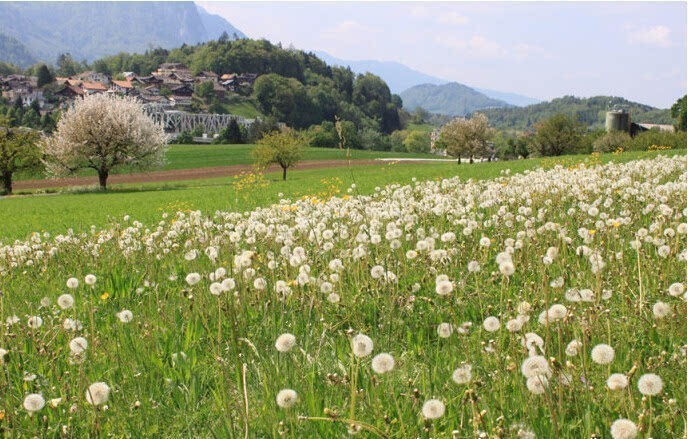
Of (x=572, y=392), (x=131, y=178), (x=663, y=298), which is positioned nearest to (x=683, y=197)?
(x=663, y=298)

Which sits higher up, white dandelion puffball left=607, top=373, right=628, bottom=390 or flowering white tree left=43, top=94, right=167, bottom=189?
flowering white tree left=43, top=94, right=167, bottom=189

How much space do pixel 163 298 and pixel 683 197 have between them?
19.9ft

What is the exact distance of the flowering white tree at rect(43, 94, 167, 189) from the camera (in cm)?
5053

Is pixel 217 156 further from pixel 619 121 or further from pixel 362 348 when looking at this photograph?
pixel 362 348

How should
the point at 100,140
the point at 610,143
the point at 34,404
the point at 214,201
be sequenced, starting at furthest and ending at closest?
1. the point at 610,143
2. the point at 100,140
3. the point at 214,201
4. the point at 34,404

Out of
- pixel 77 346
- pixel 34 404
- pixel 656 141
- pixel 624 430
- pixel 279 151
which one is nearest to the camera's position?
pixel 624 430

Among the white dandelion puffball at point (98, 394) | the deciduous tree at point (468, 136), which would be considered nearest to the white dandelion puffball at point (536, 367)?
the white dandelion puffball at point (98, 394)

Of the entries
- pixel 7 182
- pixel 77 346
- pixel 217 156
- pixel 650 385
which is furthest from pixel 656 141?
pixel 77 346

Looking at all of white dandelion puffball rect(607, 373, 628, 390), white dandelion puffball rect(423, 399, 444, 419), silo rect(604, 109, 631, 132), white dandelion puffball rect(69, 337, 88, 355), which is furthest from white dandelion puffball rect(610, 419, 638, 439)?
silo rect(604, 109, 631, 132)

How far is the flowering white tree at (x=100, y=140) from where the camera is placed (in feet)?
166

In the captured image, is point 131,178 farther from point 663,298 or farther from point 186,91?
point 186,91

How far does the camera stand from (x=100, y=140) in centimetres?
5097

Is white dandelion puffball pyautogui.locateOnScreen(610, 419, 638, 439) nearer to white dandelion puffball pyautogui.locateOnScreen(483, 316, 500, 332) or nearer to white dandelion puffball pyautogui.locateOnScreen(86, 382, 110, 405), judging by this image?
white dandelion puffball pyautogui.locateOnScreen(483, 316, 500, 332)

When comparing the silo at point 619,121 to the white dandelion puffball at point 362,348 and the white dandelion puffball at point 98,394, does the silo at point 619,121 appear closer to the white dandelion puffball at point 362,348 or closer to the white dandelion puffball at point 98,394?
the white dandelion puffball at point 362,348
